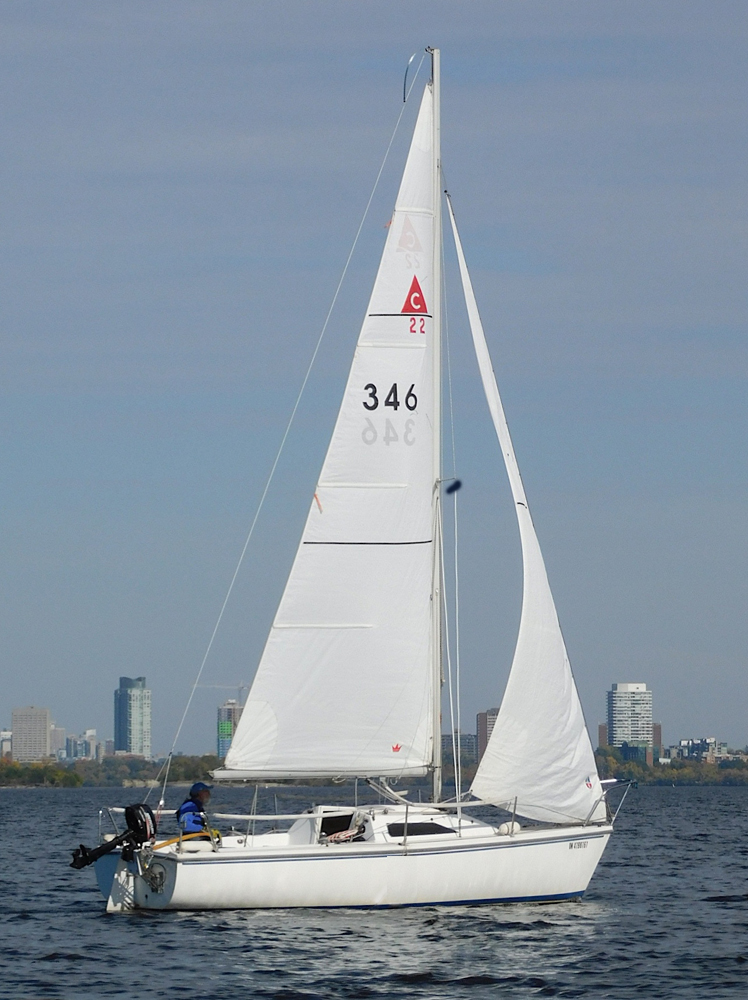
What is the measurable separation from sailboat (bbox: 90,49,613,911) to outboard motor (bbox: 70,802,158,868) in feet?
0.25

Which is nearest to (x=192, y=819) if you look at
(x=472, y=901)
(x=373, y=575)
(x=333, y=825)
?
(x=333, y=825)

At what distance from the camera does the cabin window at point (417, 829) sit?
23.5 m

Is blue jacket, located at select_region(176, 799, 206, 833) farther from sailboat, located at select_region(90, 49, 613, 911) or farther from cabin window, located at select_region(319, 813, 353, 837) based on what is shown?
cabin window, located at select_region(319, 813, 353, 837)

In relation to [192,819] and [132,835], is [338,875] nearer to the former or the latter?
[192,819]

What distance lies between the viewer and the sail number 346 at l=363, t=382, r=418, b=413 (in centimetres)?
2508

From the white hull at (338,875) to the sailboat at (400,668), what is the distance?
7 centimetres

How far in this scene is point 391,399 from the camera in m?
25.2

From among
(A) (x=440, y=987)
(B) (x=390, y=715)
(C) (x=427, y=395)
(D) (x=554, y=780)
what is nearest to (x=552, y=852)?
(D) (x=554, y=780)

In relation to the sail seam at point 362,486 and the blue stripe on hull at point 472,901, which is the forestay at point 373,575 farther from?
the blue stripe on hull at point 472,901

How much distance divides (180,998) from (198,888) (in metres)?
4.47

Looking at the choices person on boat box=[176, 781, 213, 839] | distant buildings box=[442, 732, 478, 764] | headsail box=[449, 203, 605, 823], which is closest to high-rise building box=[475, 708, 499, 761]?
distant buildings box=[442, 732, 478, 764]

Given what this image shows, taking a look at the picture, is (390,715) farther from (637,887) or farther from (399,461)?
(637,887)

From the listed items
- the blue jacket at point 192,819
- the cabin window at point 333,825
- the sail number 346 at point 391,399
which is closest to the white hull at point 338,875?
the blue jacket at point 192,819

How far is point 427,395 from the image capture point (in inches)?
1002
